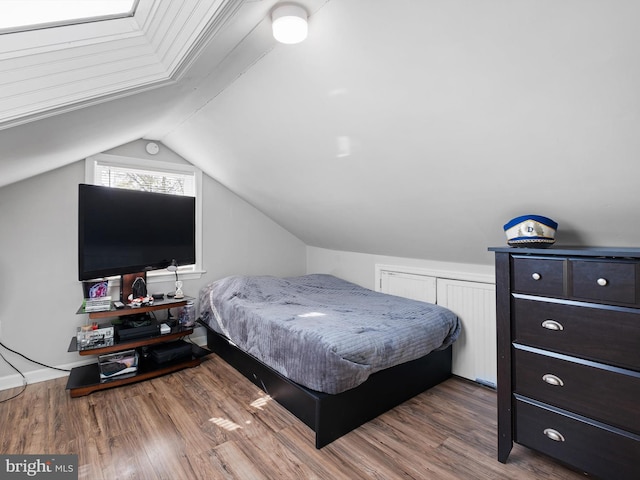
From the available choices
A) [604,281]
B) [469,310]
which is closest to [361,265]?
[469,310]

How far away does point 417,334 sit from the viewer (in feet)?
7.61

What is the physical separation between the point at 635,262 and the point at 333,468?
1724 mm

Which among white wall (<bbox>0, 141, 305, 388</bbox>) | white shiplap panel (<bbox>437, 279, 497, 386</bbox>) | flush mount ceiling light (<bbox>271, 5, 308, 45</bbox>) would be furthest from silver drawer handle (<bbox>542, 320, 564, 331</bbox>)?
white wall (<bbox>0, 141, 305, 388</bbox>)

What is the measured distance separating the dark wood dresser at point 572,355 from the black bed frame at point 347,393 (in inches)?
27.7

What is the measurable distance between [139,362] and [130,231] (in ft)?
3.80

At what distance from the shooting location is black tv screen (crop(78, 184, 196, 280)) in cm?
Answer: 241

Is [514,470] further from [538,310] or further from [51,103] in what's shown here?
[51,103]

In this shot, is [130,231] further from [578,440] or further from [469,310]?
[578,440]

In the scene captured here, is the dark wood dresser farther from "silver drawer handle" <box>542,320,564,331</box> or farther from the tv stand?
the tv stand

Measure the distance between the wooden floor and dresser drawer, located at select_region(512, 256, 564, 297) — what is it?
968mm

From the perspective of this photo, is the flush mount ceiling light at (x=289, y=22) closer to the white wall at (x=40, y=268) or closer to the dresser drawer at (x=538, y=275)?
the dresser drawer at (x=538, y=275)

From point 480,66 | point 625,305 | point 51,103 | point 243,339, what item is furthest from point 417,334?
point 51,103

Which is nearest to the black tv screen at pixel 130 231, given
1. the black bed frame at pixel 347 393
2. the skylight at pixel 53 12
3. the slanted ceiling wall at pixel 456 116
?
the slanted ceiling wall at pixel 456 116

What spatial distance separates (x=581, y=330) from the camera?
150cm
